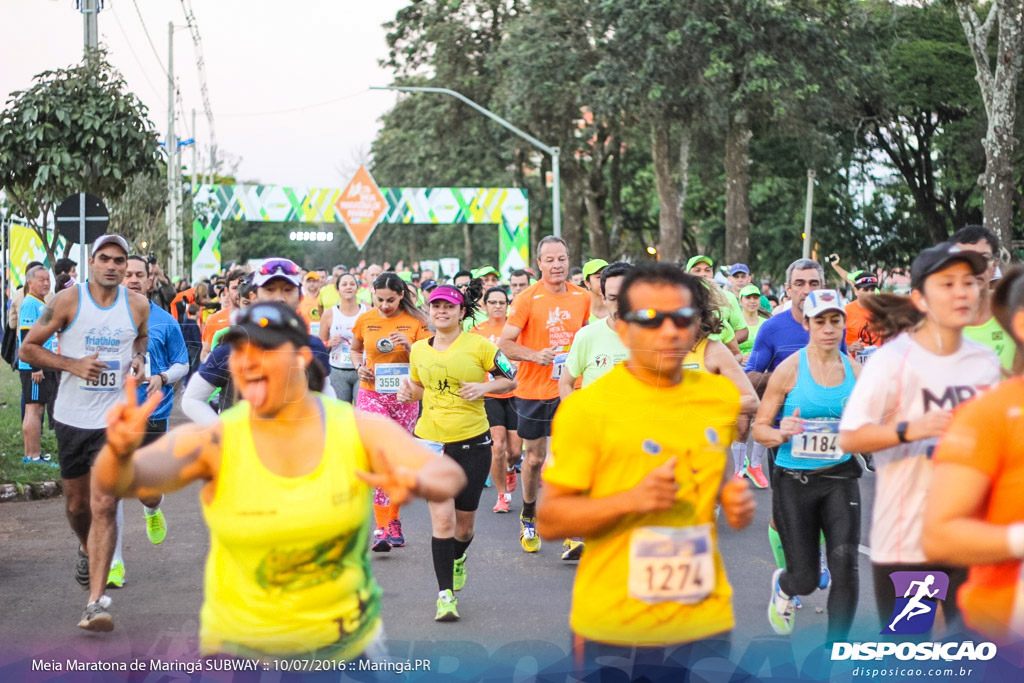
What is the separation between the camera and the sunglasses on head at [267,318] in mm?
2953

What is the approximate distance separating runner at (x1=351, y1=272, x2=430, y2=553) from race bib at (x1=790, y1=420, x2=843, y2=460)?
12.1 feet

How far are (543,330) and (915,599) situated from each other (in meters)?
5.24

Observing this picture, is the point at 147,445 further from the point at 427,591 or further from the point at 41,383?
the point at 41,383

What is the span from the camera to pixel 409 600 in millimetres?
6961

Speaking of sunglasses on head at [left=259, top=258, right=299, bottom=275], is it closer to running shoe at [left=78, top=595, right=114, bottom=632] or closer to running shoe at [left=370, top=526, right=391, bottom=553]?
running shoe at [left=78, top=595, right=114, bottom=632]

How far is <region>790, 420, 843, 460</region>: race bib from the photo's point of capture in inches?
211

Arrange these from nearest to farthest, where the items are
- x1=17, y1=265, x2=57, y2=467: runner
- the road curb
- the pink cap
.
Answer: the pink cap < the road curb < x1=17, y1=265, x2=57, y2=467: runner

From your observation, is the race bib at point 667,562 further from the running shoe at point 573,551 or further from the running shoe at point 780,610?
the running shoe at point 573,551

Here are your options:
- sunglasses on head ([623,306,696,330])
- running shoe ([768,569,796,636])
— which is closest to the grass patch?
running shoe ([768,569,796,636])

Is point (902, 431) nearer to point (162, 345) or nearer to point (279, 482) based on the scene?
point (279, 482)

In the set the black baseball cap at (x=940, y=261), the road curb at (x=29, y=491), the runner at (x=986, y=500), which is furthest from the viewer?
the road curb at (x=29, y=491)

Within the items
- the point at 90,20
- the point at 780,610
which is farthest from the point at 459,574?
the point at 90,20

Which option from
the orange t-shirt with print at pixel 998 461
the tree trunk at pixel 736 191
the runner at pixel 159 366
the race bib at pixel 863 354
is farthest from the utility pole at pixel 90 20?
the tree trunk at pixel 736 191

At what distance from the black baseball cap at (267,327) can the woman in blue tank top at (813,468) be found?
8.93 feet
